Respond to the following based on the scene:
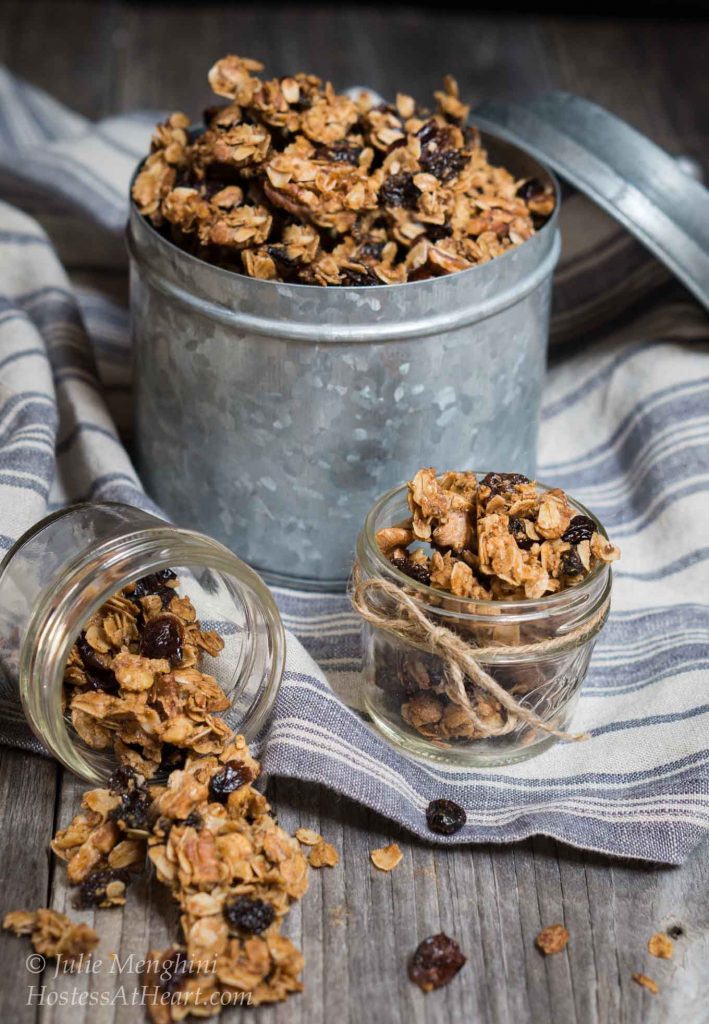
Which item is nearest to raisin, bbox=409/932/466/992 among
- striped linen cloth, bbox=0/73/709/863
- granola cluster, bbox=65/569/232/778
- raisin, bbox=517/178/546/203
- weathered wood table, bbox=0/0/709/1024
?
weathered wood table, bbox=0/0/709/1024

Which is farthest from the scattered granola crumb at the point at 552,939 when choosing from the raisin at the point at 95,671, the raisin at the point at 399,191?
the raisin at the point at 399,191

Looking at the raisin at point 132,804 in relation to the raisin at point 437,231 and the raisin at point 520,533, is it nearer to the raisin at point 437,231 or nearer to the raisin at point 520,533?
the raisin at point 520,533

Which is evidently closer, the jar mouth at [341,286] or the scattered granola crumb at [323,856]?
the scattered granola crumb at [323,856]

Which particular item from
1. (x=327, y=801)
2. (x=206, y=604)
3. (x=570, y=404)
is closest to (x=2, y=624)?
(x=206, y=604)

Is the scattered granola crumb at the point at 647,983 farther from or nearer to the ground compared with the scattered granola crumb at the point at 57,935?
farther from the ground

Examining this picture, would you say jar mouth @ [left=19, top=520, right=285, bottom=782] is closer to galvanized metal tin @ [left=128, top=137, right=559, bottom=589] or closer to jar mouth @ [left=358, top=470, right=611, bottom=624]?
jar mouth @ [left=358, top=470, right=611, bottom=624]

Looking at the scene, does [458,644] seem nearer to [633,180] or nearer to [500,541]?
[500,541]
